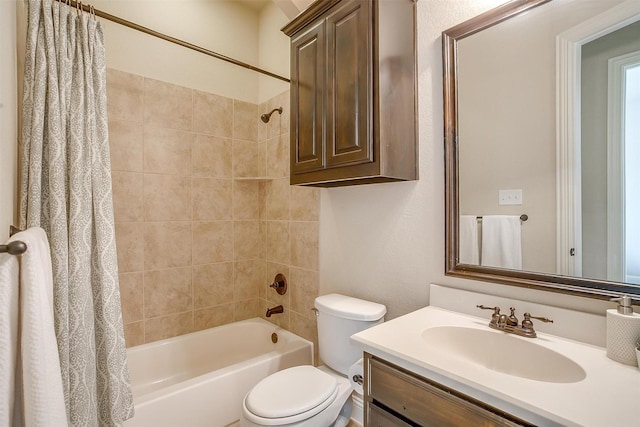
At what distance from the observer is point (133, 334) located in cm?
191

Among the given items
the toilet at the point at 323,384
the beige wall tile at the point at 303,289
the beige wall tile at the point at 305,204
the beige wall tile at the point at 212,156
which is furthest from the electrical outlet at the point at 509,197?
the beige wall tile at the point at 212,156

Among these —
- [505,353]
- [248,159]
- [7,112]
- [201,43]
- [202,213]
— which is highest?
[201,43]

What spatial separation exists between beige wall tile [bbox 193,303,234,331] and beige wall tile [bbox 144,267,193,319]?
0.10 meters

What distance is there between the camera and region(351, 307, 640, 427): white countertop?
1.98 feet

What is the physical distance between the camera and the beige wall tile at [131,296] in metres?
1.88

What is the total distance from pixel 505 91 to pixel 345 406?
4.95 ft

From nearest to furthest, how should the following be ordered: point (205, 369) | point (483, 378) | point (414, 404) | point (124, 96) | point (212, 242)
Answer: point (483, 378)
point (414, 404)
point (124, 96)
point (205, 369)
point (212, 242)

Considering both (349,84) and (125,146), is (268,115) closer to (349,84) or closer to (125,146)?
(125,146)

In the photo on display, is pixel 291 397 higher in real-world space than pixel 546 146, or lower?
lower

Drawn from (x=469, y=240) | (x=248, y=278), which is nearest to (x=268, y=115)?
(x=248, y=278)

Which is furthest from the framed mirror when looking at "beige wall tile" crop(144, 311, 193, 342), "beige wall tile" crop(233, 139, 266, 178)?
"beige wall tile" crop(144, 311, 193, 342)

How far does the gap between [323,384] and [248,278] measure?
1.29 meters

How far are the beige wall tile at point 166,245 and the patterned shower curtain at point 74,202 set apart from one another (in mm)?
674

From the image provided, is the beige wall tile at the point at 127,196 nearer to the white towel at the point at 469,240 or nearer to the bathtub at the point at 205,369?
the bathtub at the point at 205,369
